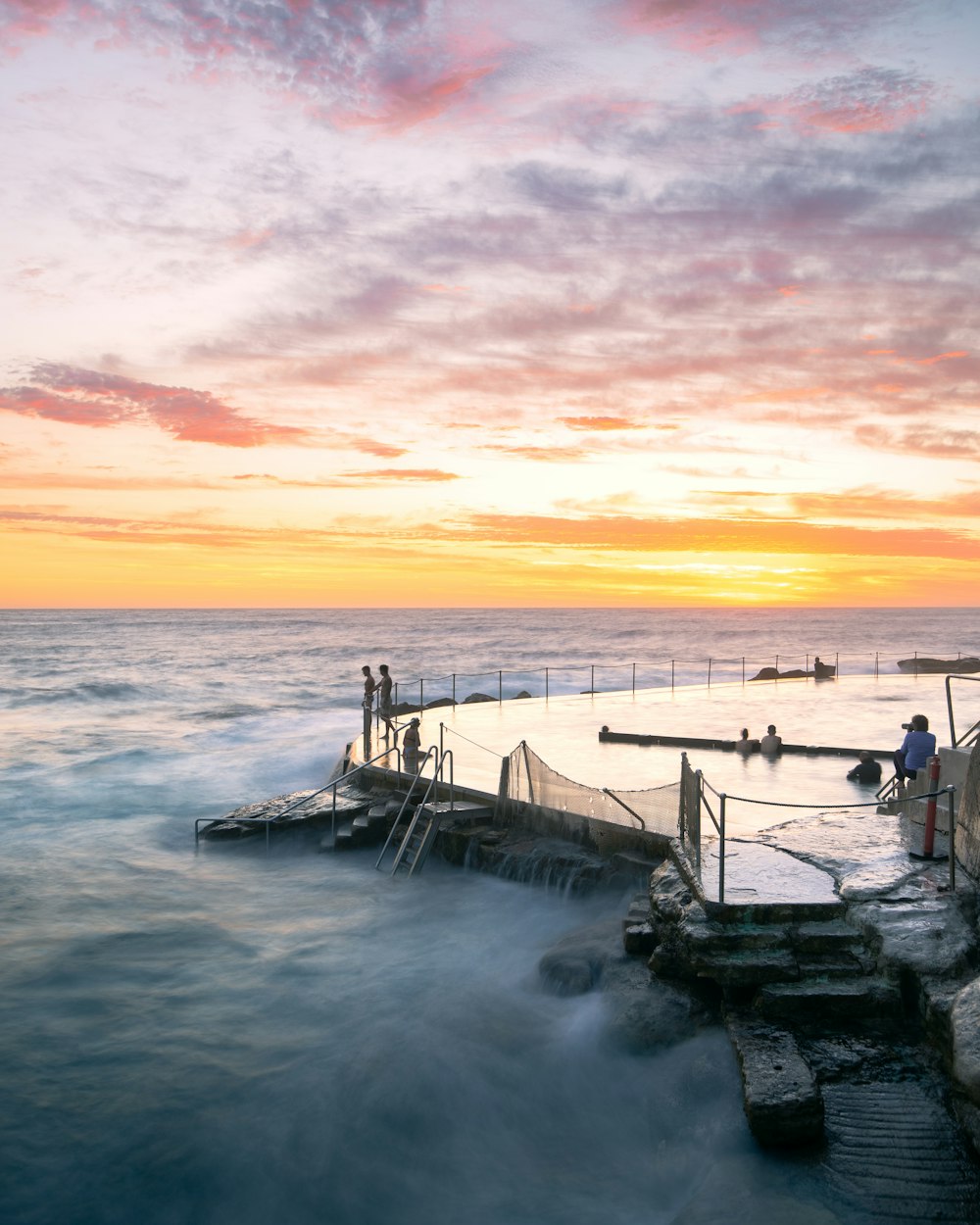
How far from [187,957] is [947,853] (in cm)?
1045

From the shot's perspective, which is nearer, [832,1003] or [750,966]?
[832,1003]

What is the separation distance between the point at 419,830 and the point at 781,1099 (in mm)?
10359

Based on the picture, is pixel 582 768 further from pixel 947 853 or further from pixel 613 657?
pixel 613 657

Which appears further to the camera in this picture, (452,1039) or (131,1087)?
(452,1039)

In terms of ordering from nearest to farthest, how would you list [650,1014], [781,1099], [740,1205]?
[740,1205]
[781,1099]
[650,1014]

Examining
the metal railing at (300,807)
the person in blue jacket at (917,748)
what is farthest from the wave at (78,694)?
the person in blue jacket at (917,748)

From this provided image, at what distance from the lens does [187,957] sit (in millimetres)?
13328

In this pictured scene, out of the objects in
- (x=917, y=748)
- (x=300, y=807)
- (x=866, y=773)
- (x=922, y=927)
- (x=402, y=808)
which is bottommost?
(x=300, y=807)

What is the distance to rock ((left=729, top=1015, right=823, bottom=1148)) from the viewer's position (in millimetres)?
6941

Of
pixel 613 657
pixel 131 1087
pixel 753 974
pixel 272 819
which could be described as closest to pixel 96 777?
pixel 272 819

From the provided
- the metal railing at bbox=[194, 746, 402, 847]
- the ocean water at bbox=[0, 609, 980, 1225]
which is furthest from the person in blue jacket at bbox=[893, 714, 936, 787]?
the metal railing at bbox=[194, 746, 402, 847]

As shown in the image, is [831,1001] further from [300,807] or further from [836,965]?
[300,807]

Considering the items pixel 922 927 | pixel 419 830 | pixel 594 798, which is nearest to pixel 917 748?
pixel 594 798

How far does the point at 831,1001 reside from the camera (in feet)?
26.8
